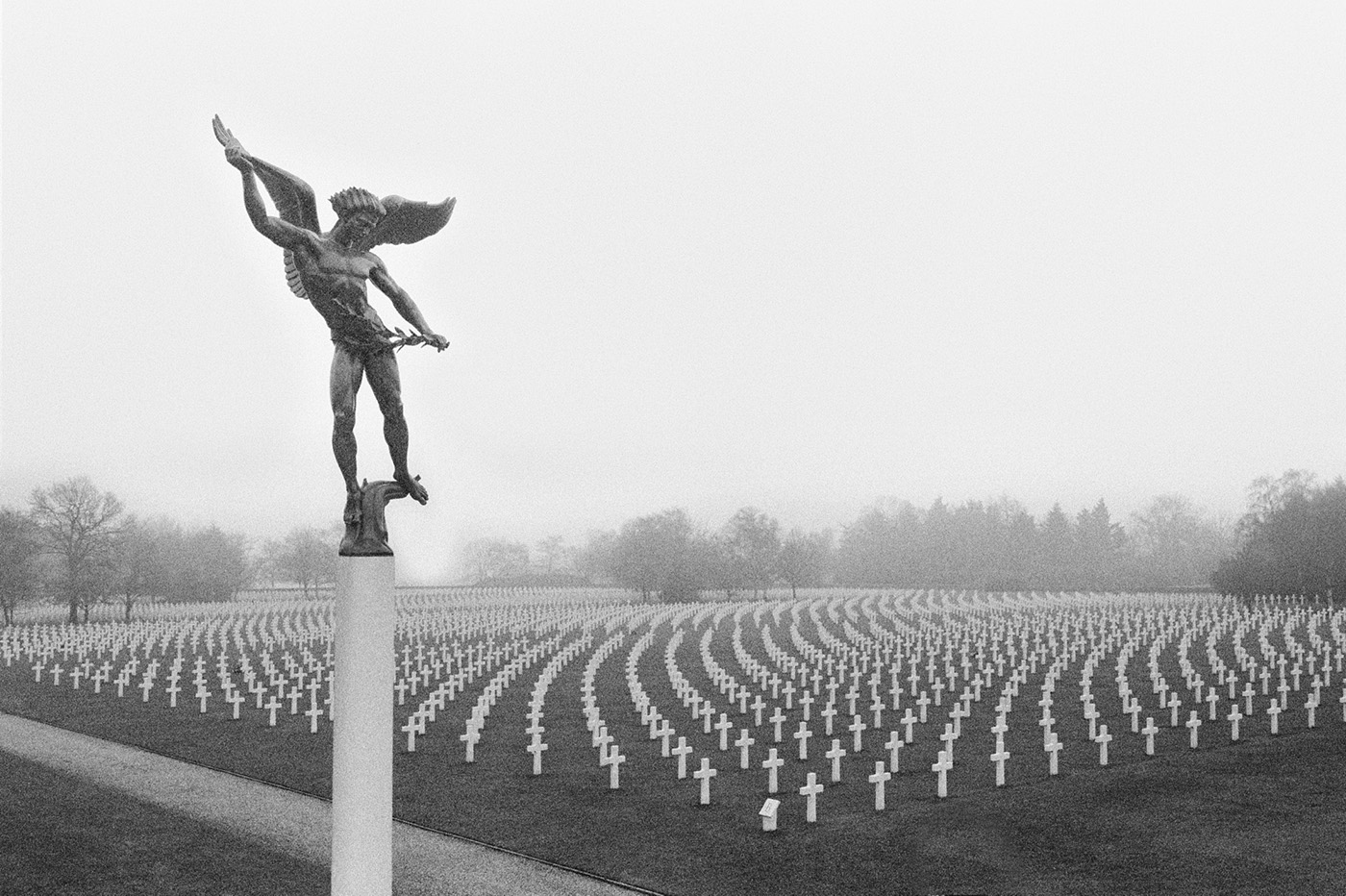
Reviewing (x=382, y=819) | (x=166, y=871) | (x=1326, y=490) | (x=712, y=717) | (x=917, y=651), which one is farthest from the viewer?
(x=1326, y=490)

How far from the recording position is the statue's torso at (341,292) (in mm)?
6781

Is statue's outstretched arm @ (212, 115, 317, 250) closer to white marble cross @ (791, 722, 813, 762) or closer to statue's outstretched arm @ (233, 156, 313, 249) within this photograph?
statue's outstretched arm @ (233, 156, 313, 249)

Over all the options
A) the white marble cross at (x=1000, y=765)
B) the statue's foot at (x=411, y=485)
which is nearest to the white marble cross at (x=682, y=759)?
the white marble cross at (x=1000, y=765)

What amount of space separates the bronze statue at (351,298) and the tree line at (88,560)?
176 feet

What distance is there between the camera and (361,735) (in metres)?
6.47

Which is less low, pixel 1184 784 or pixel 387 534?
pixel 387 534

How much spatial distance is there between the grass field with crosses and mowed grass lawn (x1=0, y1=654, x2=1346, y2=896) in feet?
0.18

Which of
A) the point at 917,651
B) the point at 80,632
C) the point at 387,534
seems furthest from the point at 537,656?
the point at 387,534

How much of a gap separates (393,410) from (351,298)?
835mm

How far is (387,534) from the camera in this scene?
22.8 ft

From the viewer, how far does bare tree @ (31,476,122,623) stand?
2203 inches

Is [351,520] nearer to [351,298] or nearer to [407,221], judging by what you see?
[351,298]

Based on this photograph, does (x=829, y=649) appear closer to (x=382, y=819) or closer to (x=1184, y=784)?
(x=1184, y=784)

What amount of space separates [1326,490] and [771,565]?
37830mm
